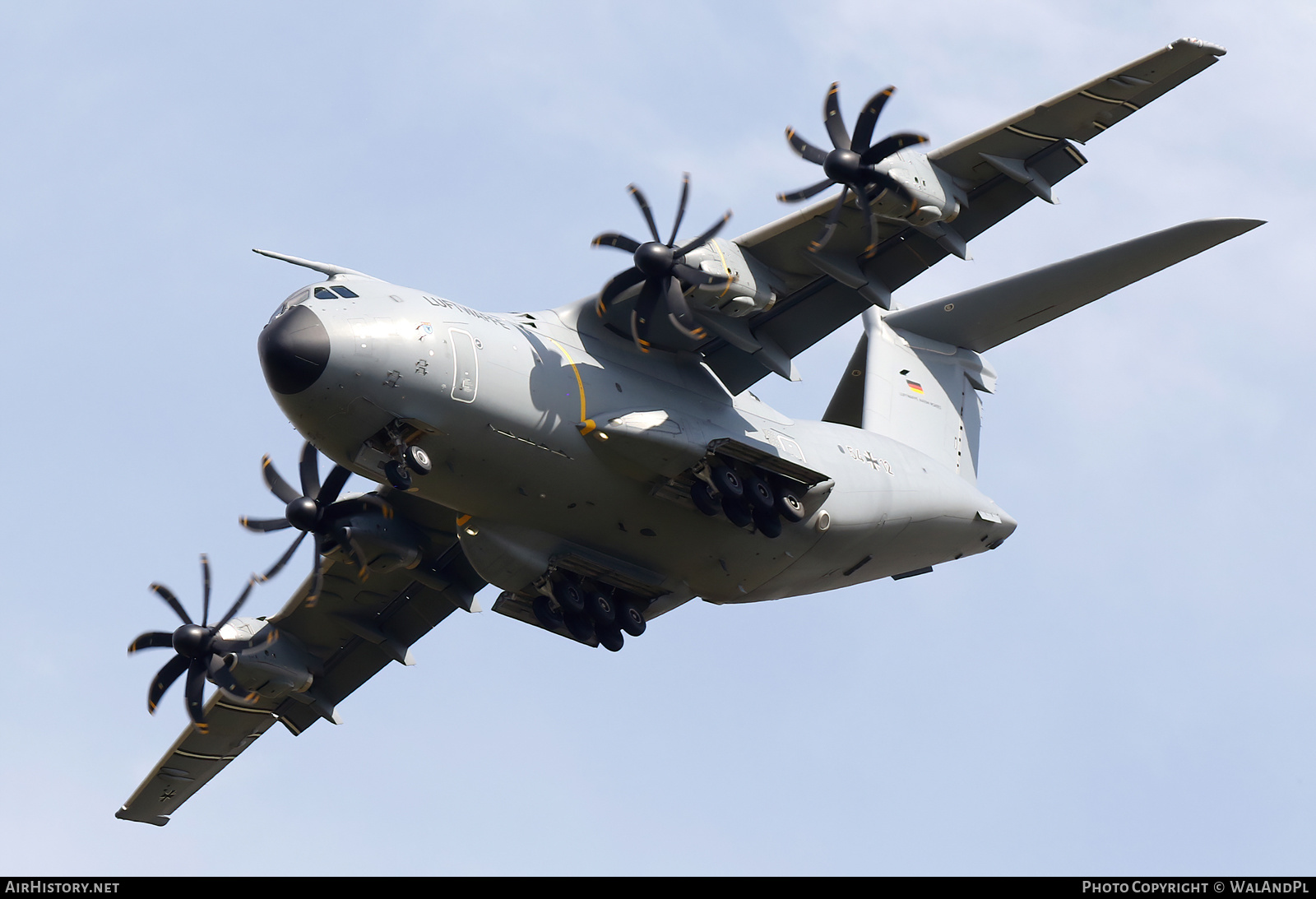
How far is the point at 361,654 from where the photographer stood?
25.6 metres

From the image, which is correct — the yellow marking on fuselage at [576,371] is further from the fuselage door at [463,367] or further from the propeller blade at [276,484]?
the propeller blade at [276,484]

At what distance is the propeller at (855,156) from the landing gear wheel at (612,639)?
18.7 ft

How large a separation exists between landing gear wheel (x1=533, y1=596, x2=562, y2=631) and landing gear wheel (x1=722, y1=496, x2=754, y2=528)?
111 inches

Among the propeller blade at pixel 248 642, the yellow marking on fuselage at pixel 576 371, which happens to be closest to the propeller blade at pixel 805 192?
the yellow marking on fuselage at pixel 576 371

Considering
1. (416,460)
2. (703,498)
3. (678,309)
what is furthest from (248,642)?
(678,309)

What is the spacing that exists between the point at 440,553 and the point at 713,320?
5.30m

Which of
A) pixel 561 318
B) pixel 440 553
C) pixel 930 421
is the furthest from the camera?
pixel 930 421

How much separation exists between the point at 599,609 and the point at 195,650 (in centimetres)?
643

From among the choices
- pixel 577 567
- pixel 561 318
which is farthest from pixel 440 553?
pixel 561 318

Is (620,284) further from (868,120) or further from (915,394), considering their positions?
(915,394)

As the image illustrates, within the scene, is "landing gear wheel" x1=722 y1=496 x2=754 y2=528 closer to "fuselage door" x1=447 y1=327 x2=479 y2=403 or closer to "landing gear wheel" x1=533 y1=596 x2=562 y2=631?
"landing gear wheel" x1=533 y1=596 x2=562 y2=631

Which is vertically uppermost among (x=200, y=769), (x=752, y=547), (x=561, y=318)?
(x=561, y=318)

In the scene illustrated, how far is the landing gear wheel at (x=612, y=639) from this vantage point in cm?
2155

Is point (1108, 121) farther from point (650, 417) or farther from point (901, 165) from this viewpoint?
point (650, 417)
